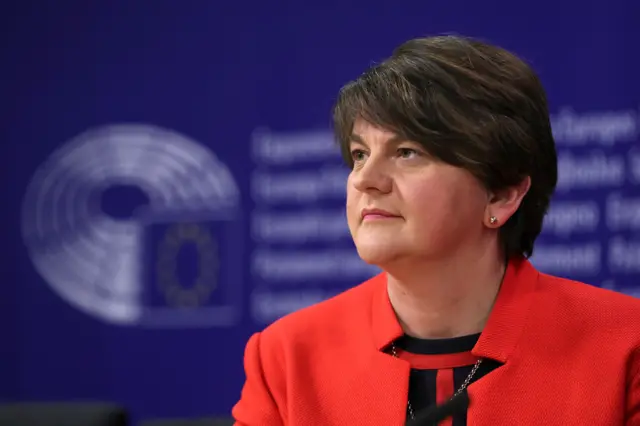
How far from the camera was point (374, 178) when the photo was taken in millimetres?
1485

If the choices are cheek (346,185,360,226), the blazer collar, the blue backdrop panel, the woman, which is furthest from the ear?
the blue backdrop panel

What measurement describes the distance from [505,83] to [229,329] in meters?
1.87

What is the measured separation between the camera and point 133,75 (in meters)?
3.31

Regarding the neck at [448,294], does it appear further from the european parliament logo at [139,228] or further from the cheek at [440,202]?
the european parliament logo at [139,228]

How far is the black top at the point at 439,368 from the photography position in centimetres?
156

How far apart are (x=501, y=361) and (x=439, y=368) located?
11 cm

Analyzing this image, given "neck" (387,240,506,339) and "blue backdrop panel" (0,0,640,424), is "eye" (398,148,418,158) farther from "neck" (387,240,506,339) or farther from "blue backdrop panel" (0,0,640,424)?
"blue backdrop panel" (0,0,640,424)

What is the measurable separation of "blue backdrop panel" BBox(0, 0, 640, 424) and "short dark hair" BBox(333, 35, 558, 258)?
1.40 m

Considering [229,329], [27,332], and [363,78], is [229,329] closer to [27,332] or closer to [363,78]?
[27,332]

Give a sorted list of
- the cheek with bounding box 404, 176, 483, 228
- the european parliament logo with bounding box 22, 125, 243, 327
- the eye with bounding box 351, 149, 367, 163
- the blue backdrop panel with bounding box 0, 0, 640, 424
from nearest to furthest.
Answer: the cheek with bounding box 404, 176, 483, 228 → the eye with bounding box 351, 149, 367, 163 → the blue backdrop panel with bounding box 0, 0, 640, 424 → the european parliament logo with bounding box 22, 125, 243, 327

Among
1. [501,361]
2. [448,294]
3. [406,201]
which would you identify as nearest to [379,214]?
[406,201]

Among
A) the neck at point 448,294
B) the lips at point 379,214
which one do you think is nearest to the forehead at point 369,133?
the lips at point 379,214

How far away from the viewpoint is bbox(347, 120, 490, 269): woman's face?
1481 mm

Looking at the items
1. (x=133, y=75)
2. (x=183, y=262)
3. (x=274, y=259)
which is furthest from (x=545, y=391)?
(x=133, y=75)
